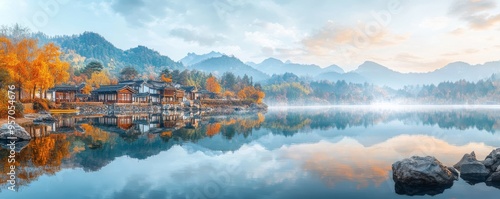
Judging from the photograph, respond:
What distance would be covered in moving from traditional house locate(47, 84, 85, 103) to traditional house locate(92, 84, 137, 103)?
4070 mm

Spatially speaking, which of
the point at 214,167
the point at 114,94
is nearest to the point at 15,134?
the point at 214,167

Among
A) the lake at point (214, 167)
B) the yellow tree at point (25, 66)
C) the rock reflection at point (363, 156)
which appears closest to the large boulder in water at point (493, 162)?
the rock reflection at point (363, 156)

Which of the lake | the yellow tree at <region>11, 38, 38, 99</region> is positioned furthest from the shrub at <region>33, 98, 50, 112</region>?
the lake

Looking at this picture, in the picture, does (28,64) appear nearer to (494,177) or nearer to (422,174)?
(422,174)

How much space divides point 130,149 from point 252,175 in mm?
10385

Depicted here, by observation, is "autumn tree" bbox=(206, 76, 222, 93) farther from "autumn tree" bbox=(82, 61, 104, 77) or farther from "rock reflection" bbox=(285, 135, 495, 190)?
"rock reflection" bbox=(285, 135, 495, 190)

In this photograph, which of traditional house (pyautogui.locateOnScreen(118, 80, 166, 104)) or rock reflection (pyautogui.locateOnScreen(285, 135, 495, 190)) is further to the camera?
traditional house (pyautogui.locateOnScreen(118, 80, 166, 104))

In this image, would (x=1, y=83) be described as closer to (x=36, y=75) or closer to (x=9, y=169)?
(x=36, y=75)

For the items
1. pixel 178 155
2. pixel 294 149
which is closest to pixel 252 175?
pixel 178 155

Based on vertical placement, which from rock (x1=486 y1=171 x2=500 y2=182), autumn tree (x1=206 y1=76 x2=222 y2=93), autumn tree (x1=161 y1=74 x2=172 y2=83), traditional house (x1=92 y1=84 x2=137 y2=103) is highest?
autumn tree (x1=161 y1=74 x2=172 y2=83)

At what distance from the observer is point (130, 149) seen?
69.2 ft

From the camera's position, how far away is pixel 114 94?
68625 millimetres

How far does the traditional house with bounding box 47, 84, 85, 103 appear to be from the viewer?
6284cm

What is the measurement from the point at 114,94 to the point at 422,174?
2635 inches
